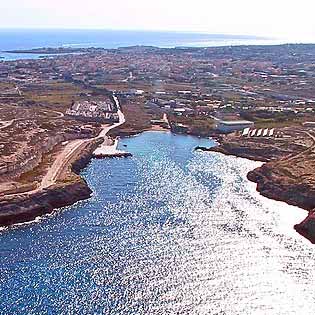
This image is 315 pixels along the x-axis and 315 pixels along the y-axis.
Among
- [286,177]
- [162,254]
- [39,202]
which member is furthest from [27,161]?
[286,177]

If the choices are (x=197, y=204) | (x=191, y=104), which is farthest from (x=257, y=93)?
(x=197, y=204)

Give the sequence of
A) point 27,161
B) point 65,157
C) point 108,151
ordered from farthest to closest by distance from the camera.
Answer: point 108,151 → point 65,157 → point 27,161

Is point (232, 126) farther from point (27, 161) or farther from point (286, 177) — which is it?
point (27, 161)

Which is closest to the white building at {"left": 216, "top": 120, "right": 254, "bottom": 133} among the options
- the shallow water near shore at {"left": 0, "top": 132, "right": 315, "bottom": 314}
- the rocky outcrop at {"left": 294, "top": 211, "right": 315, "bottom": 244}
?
the shallow water near shore at {"left": 0, "top": 132, "right": 315, "bottom": 314}

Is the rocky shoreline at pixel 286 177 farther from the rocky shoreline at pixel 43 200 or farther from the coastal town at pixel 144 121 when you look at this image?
the rocky shoreline at pixel 43 200

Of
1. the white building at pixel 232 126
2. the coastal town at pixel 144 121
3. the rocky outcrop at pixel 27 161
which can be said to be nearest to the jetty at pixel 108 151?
the coastal town at pixel 144 121

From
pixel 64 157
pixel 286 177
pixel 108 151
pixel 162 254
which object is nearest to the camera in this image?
pixel 162 254

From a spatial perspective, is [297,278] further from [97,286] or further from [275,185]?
[275,185]
